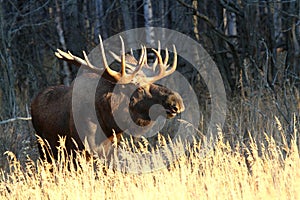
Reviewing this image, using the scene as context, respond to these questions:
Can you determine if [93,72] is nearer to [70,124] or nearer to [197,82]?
[70,124]

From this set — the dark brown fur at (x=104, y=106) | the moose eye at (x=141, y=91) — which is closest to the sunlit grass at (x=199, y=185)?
the dark brown fur at (x=104, y=106)

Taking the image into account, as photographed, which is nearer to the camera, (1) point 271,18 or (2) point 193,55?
(1) point 271,18

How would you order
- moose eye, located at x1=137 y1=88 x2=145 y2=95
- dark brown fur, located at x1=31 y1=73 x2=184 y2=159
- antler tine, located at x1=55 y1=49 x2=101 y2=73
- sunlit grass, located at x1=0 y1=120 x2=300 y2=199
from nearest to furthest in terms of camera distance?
sunlit grass, located at x1=0 y1=120 x2=300 y2=199 < dark brown fur, located at x1=31 y1=73 x2=184 y2=159 < moose eye, located at x1=137 y1=88 x2=145 y2=95 < antler tine, located at x1=55 y1=49 x2=101 y2=73

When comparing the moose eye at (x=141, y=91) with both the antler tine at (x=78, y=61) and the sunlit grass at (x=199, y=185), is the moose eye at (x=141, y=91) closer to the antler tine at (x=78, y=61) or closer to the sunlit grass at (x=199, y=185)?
the antler tine at (x=78, y=61)

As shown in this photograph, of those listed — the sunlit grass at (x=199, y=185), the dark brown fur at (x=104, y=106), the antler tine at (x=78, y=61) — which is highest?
the antler tine at (x=78, y=61)

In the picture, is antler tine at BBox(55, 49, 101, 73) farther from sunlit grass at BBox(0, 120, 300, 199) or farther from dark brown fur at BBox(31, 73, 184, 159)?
sunlit grass at BBox(0, 120, 300, 199)

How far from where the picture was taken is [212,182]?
235 inches

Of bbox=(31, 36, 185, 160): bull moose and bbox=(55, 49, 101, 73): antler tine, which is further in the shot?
bbox=(55, 49, 101, 73): antler tine

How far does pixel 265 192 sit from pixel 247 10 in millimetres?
6387

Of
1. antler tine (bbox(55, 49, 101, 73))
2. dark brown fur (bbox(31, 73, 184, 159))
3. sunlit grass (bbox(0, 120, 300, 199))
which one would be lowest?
sunlit grass (bbox(0, 120, 300, 199))

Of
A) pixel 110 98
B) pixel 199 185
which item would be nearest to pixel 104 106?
pixel 110 98

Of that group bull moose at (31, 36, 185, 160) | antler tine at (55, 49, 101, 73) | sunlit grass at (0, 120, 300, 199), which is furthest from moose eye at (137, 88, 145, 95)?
sunlit grass at (0, 120, 300, 199)

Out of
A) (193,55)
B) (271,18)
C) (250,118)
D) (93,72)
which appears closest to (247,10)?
(271,18)

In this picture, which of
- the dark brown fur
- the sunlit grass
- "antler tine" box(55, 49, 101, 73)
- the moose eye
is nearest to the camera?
the sunlit grass
